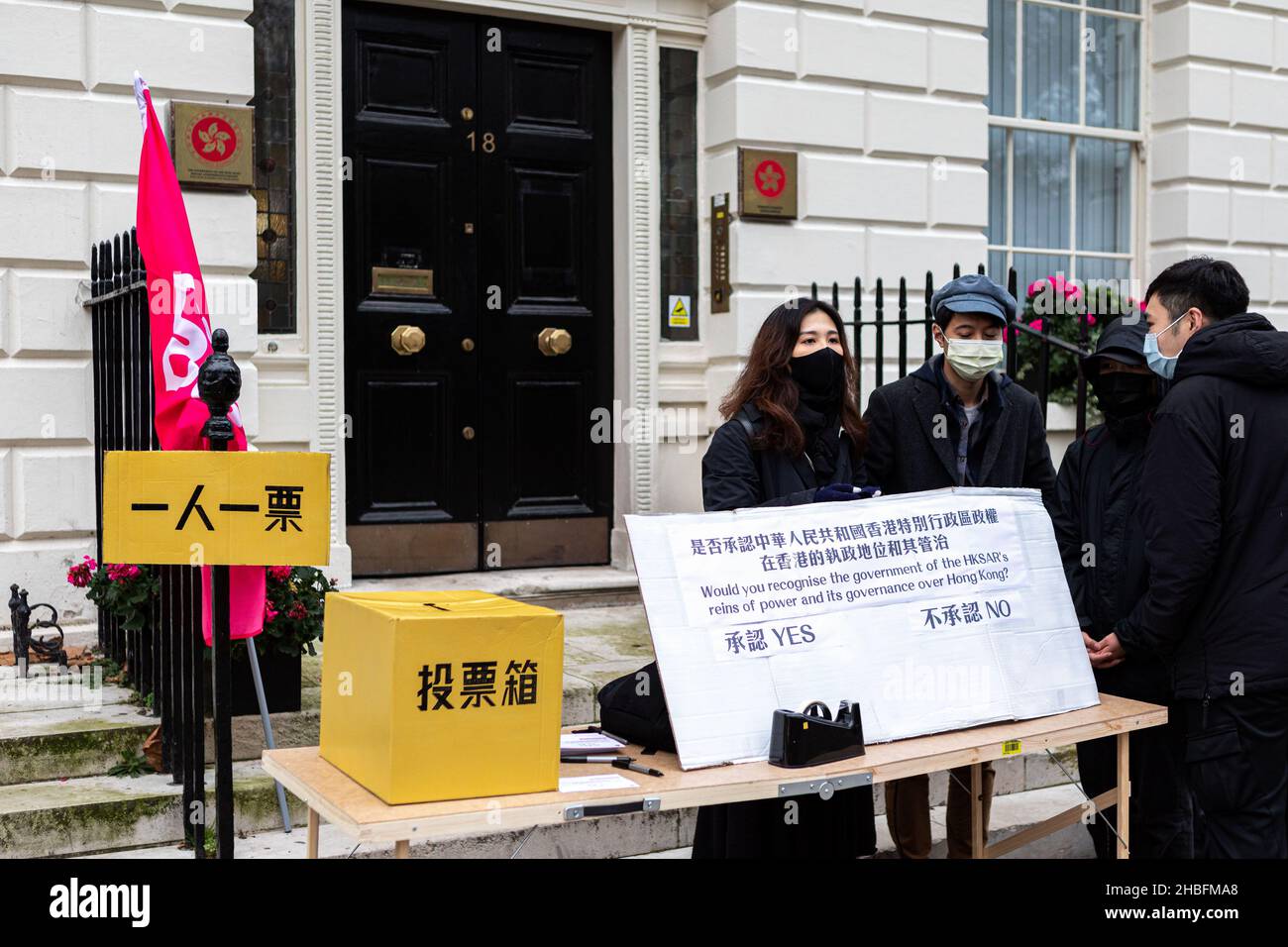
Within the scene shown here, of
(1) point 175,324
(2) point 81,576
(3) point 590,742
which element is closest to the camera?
(3) point 590,742

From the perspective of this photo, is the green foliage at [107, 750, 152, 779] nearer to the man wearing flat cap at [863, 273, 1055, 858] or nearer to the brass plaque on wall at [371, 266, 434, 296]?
the man wearing flat cap at [863, 273, 1055, 858]

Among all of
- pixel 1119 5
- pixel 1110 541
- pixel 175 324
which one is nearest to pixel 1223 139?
pixel 1119 5

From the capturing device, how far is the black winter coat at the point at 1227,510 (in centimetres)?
411

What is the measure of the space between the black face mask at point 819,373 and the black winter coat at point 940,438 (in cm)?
43

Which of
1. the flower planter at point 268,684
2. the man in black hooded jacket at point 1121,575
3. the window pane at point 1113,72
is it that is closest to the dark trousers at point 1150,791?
the man in black hooded jacket at point 1121,575

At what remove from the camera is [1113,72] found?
10.0m

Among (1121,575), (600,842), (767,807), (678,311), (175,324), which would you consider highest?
(678,311)

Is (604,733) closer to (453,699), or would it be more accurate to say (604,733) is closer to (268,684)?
(453,699)

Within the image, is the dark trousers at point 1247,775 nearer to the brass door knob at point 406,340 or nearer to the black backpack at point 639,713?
the black backpack at point 639,713

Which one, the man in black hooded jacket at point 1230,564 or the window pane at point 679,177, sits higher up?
the window pane at point 679,177

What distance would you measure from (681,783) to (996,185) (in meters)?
7.00

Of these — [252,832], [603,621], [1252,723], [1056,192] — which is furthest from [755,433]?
[1056,192]

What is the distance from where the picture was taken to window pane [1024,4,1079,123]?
378 inches

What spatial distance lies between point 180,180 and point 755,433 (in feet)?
11.6
